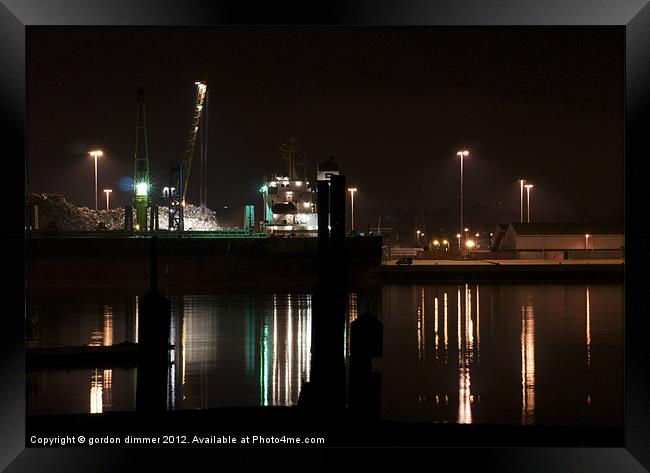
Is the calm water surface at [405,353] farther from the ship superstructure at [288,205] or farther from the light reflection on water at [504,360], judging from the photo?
the ship superstructure at [288,205]

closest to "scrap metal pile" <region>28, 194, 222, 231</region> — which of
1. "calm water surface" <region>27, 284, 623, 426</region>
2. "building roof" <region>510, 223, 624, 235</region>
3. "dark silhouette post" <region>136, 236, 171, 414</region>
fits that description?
"building roof" <region>510, 223, 624, 235</region>

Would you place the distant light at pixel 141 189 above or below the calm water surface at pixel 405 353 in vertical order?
above

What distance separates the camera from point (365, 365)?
8.97 m

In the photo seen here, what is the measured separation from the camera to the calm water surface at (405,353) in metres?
14.7

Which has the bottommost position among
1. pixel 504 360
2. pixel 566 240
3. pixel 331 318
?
pixel 504 360

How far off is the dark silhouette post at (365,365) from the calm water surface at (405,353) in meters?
4.81

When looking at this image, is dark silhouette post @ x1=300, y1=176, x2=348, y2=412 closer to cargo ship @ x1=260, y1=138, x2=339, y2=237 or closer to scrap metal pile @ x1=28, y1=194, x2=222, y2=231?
cargo ship @ x1=260, y1=138, x2=339, y2=237

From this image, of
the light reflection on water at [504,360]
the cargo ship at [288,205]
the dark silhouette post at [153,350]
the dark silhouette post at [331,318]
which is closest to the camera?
the dark silhouette post at [331,318]

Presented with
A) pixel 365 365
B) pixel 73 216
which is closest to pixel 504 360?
pixel 365 365

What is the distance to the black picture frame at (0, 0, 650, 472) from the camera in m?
5.89

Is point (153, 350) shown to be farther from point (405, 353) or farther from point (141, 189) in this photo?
point (141, 189)

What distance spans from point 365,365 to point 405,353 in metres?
13.8
